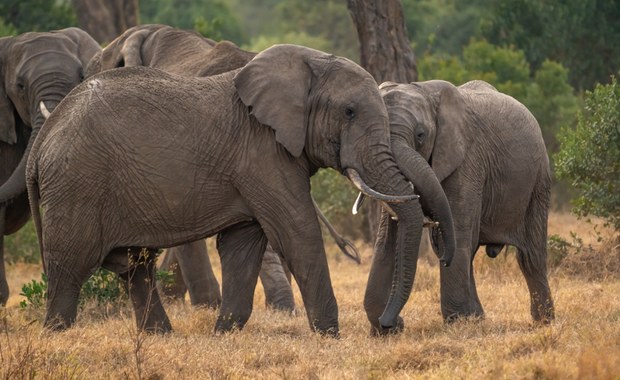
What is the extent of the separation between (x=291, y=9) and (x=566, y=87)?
967 inches

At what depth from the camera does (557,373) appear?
270 inches

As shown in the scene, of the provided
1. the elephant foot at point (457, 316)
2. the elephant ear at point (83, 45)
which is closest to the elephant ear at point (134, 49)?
the elephant ear at point (83, 45)

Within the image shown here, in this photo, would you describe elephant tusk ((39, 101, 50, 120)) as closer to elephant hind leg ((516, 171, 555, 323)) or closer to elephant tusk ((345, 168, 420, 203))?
elephant tusk ((345, 168, 420, 203))

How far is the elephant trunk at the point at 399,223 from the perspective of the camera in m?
8.71

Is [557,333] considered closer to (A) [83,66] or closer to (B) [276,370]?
(B) [276,370]

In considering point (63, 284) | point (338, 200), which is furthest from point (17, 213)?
point (338, 200)

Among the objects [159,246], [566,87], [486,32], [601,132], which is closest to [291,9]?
[486,32]

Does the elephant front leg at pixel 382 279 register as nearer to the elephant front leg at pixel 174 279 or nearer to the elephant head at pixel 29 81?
the elephant head at pixel 29 81

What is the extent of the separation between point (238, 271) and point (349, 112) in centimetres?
129

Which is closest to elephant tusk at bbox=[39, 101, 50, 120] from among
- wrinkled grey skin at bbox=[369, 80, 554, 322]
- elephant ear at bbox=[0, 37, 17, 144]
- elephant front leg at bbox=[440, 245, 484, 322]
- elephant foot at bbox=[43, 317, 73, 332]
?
elephant ear at bbox=[0, 37, 17, 144]

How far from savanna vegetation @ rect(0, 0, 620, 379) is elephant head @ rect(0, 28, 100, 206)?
4.37ft

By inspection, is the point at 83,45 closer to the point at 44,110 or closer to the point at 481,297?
the point at 44,110

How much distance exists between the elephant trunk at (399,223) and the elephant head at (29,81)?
10.8 ft

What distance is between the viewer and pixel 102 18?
71.9ft
